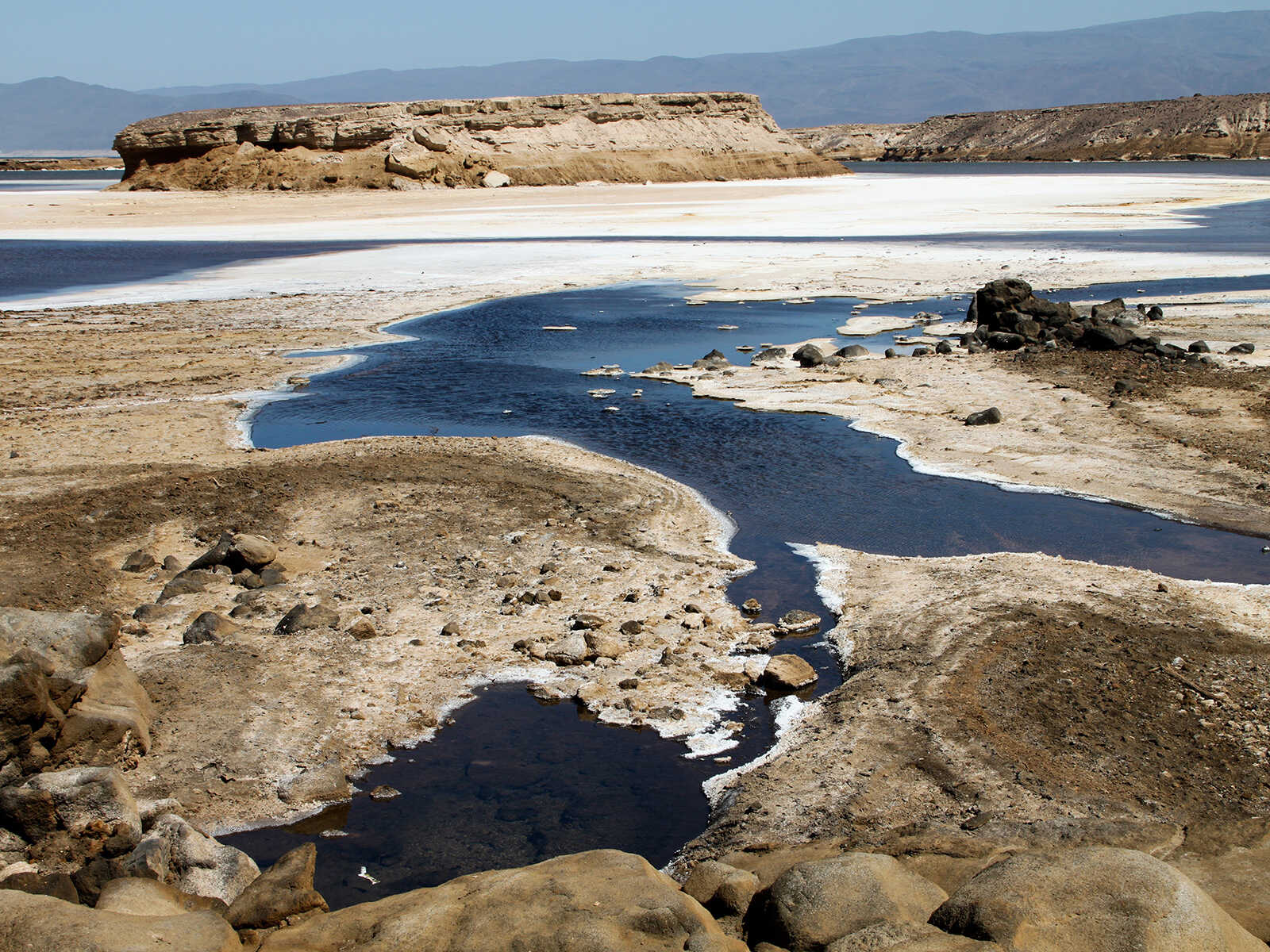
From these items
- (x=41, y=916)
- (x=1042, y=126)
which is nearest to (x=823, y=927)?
(x=41, y=916)

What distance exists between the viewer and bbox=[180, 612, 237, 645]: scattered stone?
652cm

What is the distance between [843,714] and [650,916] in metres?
2.52

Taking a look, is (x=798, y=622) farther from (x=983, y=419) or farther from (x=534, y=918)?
(x=983, y=419)

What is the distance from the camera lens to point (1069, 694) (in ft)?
18.6

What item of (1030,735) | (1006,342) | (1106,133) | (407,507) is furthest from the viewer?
(1106,133)

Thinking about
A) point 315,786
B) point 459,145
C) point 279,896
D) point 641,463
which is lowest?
point 315,786

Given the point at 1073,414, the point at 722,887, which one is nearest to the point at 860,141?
the point at 1073,414

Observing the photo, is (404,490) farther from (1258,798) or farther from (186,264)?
(186,264)

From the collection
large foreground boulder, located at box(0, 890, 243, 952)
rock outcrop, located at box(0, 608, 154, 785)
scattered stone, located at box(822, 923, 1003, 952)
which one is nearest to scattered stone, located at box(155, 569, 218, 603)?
rock outcrop, located at box(0, 608, 154, 785)

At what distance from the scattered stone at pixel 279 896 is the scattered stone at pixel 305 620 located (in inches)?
106

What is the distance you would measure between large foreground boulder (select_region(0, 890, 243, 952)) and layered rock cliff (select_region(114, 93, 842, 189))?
51.3 meters

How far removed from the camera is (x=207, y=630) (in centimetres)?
655

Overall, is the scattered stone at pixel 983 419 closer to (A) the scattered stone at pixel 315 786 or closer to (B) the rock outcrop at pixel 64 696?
(A) the scattered stone at pixel 315 786

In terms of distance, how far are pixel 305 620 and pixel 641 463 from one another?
4406 mm
